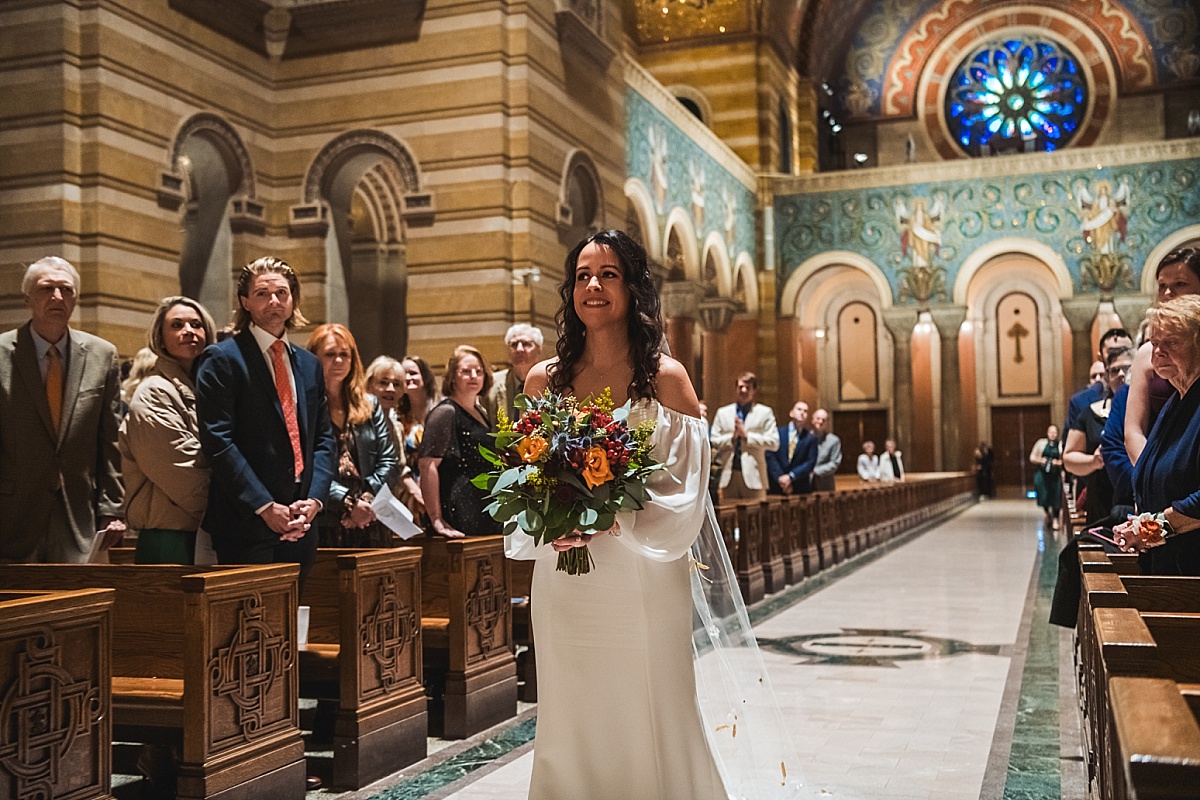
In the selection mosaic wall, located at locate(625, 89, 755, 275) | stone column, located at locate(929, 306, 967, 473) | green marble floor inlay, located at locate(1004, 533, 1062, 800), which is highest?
mosaic wall, located at locate(625, 89, 755, 275)

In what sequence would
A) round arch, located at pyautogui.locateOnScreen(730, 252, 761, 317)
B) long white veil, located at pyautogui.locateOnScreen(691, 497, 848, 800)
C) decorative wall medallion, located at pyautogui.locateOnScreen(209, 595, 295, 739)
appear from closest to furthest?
long white veil, located at pyautogui.locateOnScreen(691, 497, 848, 800) < decorative wall medallion, located at pyautogui.locateOnScreen(209, 595, 295, 739) < round arch, located at pyautogui.locateOnScreen(730, 252, 761, 317)

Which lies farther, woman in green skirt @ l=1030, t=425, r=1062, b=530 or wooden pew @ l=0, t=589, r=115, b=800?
woman in green skirt @ l=1030, t=425, r=1062, b=530

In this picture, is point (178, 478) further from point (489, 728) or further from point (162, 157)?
point (162, 157)

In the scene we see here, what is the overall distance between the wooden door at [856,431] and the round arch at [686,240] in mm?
10092

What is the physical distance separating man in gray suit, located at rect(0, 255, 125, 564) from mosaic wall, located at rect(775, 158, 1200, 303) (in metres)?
23.1

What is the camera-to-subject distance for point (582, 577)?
3359 millimetres

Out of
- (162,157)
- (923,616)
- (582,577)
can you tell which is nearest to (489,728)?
(582,577)

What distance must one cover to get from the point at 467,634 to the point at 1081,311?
23.0m

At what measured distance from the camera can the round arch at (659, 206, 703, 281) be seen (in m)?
20.3

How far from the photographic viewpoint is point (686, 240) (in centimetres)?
2117

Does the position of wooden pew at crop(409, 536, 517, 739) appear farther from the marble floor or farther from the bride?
the bride

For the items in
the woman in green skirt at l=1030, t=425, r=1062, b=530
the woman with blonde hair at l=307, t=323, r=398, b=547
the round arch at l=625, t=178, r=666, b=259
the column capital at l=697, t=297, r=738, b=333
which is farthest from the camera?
the column capital at l=697, t=297, r=738, b=333

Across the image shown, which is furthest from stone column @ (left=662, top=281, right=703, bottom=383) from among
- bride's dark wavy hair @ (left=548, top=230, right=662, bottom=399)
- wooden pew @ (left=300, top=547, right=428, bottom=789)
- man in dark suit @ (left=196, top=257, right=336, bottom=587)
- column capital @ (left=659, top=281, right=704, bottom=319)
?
bride's dark wavy hair @ (left=548, top=230, right=662, bottom=399)

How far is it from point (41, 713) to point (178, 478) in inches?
57.2
